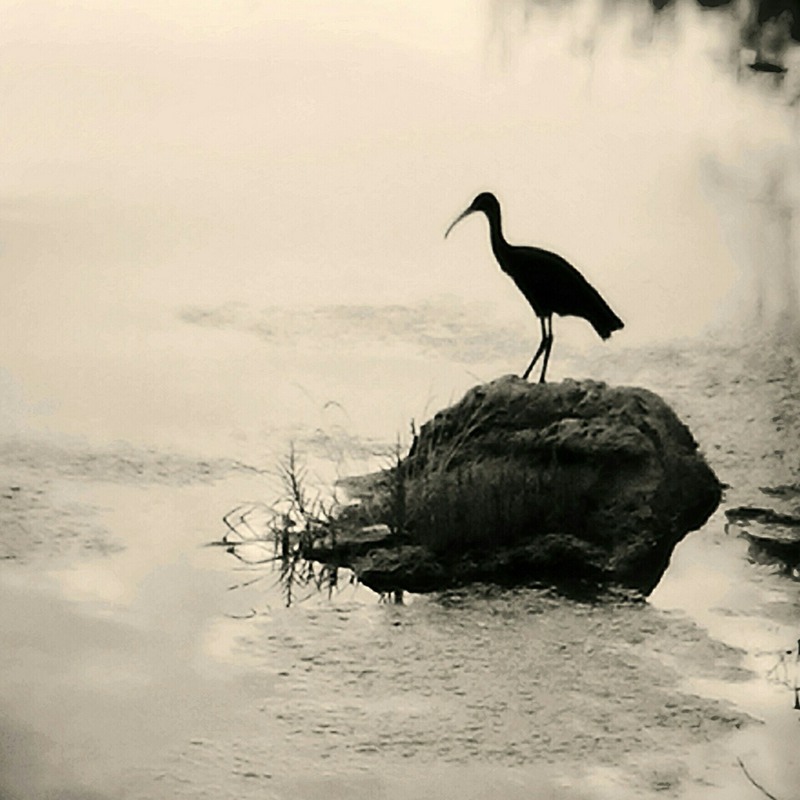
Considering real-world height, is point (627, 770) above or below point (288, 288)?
below

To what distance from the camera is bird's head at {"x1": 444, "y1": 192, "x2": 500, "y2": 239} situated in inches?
75.0

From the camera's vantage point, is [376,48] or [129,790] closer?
[129,790]

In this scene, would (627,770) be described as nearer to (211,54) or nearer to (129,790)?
(129,790)

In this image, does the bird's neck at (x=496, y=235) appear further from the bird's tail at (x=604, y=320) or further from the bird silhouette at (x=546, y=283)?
the bird's tail at (x=604, y=320)

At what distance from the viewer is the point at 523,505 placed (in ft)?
6.02

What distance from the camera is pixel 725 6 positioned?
6.46 feet

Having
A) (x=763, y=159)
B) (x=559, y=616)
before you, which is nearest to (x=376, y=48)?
(x=763, y=159)

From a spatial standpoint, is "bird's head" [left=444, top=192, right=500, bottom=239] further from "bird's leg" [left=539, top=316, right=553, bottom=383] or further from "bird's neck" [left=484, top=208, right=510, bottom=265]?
"bird's leg" [left=539, top=316, right=553, bottom=383]

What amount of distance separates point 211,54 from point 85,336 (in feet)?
1.41

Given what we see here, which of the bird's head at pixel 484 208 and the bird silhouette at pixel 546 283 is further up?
the bird's head at pixel 484 208

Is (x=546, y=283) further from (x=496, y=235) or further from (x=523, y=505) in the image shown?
(x=523, y=505)

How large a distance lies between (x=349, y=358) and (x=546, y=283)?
0.29 meters

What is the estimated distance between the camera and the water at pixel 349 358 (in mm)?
1780

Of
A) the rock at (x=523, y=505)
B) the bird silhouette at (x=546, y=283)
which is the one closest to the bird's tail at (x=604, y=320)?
the bird silhouette at (x=546, y=283)
